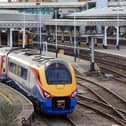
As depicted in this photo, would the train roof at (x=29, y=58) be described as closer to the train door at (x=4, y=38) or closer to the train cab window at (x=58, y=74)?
the train cab window at (x=58, y=74)

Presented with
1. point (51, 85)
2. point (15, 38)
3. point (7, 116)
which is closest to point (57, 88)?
point (51, 85)

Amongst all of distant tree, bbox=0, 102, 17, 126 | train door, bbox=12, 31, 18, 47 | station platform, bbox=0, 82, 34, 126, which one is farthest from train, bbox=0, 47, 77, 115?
train door, bbox=12, 31, 18, 47

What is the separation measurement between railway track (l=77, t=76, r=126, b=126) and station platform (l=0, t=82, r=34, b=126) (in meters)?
3.30

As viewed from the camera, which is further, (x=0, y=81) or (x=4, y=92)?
(x=0, y=81)

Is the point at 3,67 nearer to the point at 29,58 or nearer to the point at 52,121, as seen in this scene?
the point at 29,58

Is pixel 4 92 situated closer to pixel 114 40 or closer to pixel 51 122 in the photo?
pixel 51 122

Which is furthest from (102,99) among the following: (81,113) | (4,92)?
(4,92)

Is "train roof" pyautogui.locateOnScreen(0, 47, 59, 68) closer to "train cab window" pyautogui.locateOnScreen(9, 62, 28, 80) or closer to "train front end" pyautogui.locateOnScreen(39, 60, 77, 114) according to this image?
"train cab window" pyautogui.locateOnScreen(9, 62, 28, 80)

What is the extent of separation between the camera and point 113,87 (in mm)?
29891

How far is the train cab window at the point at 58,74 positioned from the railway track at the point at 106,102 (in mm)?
2314

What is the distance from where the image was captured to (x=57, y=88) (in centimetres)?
1936

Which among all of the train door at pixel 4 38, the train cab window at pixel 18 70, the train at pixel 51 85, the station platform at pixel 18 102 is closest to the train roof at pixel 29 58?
the train at pixel 51 85

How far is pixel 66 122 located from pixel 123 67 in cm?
2015

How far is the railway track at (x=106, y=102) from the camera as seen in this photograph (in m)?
20.8
